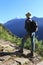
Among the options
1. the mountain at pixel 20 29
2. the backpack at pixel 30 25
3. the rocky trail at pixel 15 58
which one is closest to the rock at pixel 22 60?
the rocky trail at pixel 15 58

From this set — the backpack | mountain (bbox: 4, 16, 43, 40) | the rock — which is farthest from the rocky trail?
mountain (bbox: 4, 16, 43, 40)

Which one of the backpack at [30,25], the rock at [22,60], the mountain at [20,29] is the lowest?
the rock at [22,60]

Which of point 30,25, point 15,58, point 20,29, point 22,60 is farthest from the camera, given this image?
point 20,29

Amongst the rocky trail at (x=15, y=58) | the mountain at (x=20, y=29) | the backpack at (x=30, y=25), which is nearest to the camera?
the rocky trail at (x=15, y=58)

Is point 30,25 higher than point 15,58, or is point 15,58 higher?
point 30,25

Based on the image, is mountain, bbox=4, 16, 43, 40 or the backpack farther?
mountain, bbox=4, 16, 43, 40

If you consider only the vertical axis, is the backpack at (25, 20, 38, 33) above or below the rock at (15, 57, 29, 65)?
above

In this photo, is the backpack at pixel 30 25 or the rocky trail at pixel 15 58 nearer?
the rocky trail at pixel 15 58

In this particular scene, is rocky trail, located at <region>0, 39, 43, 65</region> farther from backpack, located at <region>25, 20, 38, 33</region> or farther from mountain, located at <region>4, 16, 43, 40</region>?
mountain, located at <region>4, 16, 43, 40</region>

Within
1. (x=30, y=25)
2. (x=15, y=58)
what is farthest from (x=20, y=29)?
(x=15, y=58)

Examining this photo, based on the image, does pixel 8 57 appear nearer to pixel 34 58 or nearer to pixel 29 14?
pixel 34 58

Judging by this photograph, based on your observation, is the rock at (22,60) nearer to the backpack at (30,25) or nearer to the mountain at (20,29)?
the backpack at (30,25)

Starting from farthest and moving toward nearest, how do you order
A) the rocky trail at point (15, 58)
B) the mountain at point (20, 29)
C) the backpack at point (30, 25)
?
the mountain at point (20, 29), the backpack at point (30, 25), the rocky trail at point (15, 58)

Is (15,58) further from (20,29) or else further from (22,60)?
(20,29)
